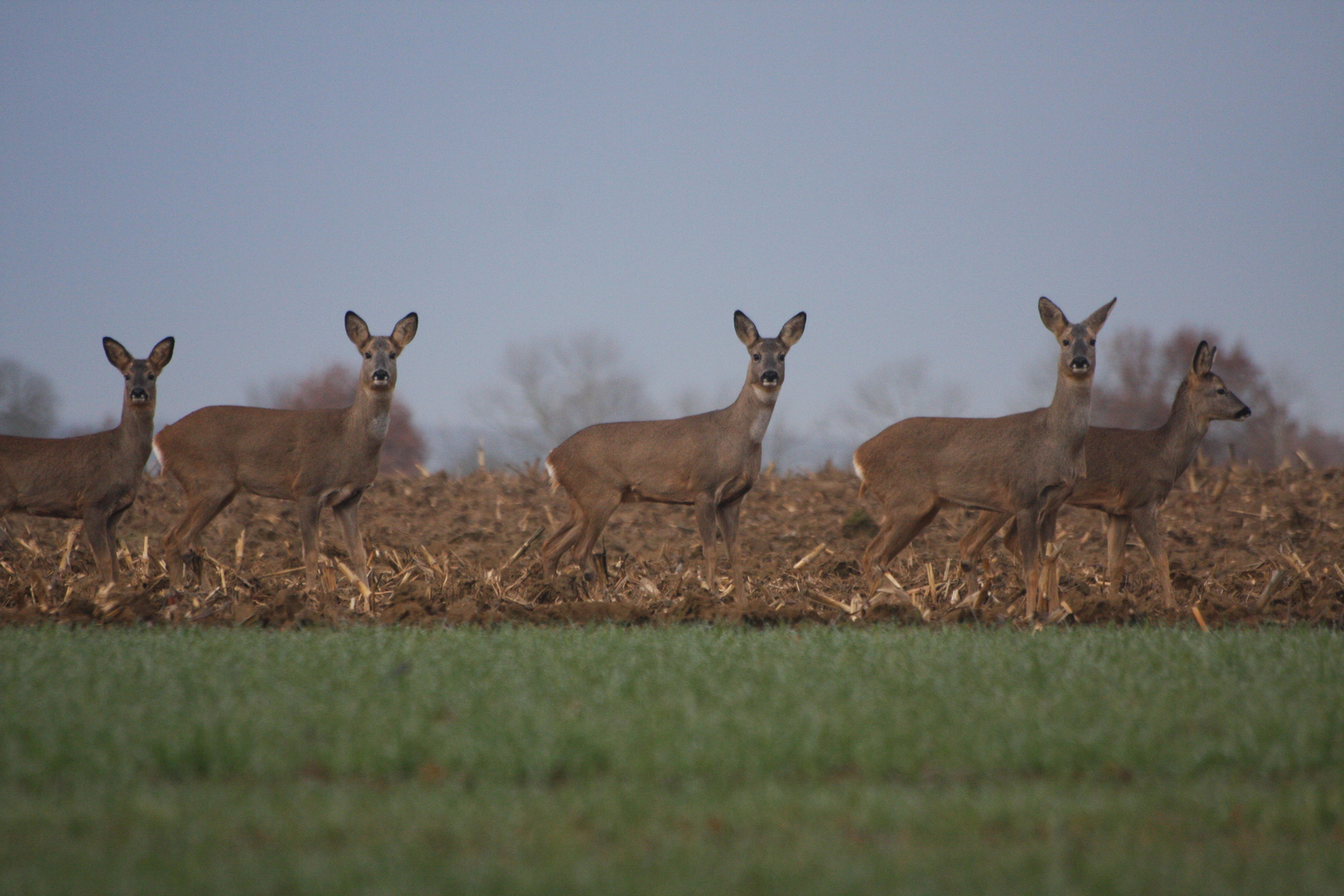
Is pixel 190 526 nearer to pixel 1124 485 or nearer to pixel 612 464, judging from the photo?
pixel 612 464

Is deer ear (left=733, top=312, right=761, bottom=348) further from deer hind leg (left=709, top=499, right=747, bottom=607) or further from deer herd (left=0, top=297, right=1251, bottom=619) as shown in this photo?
deer hind leg (left=709, top=499, right=747, bottom=607)

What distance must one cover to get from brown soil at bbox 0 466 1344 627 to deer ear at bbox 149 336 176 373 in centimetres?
179

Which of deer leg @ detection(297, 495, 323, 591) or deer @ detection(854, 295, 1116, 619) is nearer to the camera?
deer @ detection(854, 295, 1116, 619)

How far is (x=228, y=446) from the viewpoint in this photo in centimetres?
1098

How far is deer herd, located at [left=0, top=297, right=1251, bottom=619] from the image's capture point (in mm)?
10289

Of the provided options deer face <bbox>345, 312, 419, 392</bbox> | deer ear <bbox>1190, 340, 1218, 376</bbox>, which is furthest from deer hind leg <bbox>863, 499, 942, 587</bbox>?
deer face <bbox>345, 312, 419, 392</bbox>

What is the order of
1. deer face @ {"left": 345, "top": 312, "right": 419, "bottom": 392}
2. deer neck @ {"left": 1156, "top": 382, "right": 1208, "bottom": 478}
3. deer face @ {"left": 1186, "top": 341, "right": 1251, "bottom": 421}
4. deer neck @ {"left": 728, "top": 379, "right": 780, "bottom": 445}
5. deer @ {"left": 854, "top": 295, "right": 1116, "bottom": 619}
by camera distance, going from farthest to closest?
deer face @ {"left": 1186, "top": 341, "right": 1251, "bottom": 421} < deer neck @ {"left": 1156, "top": 382, "right": 1208, "bottom": 478} < deer face @ {"left": 345, "top": 312, "right": 419, "bottom": 392} < deer neck @ {"left": 728, "top": 379, "right": 780, "bottom": 445} < deer @ {"left": 854, "top": 295, "right": 1116, "bottom": 619}

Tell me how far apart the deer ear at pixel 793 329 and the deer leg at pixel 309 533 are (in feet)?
14.7

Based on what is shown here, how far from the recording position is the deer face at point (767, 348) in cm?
1098

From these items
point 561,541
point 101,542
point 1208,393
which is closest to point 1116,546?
point 1208,393

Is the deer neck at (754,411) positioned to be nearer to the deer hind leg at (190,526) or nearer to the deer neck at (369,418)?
the deer neck at (369,418)

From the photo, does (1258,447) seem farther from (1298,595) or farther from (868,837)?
(868,837)

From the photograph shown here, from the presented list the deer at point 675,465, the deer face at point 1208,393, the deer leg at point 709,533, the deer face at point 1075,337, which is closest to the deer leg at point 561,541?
the deer at point 675,465

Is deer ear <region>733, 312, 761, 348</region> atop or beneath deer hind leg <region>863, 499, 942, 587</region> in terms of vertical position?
atop
